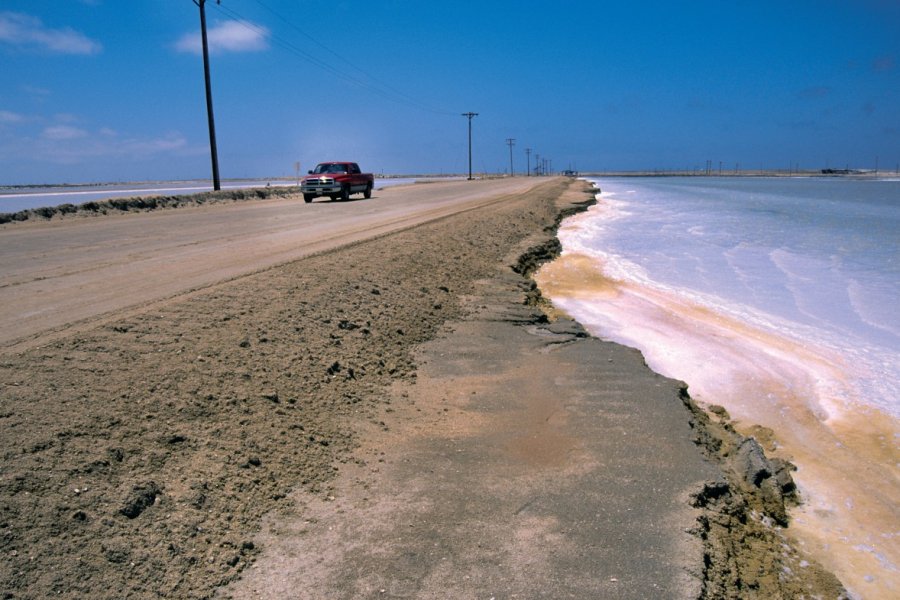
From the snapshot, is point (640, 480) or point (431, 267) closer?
point (640, 480)

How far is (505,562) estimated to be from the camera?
151 inches

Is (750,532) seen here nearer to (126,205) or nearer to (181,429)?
(181,429)

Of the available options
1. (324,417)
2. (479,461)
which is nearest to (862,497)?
(479,461)

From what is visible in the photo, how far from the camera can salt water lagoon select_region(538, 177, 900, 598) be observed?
5457 mm

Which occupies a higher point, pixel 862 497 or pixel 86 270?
pixel 86 270

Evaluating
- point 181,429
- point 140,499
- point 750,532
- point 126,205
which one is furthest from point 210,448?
point 126,205

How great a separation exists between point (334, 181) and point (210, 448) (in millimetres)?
28669

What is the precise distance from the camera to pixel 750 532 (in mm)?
4672

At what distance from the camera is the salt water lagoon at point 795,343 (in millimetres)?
5457

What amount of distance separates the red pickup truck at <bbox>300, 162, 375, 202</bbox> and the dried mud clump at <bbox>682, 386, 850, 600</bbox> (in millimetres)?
27783

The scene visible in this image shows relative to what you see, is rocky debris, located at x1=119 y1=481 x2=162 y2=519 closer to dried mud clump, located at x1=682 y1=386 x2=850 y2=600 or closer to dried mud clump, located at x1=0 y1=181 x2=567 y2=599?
dried mud clump, located at x1=0 y1=181 x2=567 y2=599

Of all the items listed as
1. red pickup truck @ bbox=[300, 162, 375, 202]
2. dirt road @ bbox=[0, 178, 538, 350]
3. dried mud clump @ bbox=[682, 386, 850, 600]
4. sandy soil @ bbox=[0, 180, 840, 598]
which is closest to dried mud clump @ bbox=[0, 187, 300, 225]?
dirt road @ bbox=[0, 178, 538, 350]

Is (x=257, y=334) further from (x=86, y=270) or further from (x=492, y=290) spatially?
(x=492, y=290)

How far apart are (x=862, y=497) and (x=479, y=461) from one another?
11.7 feet
